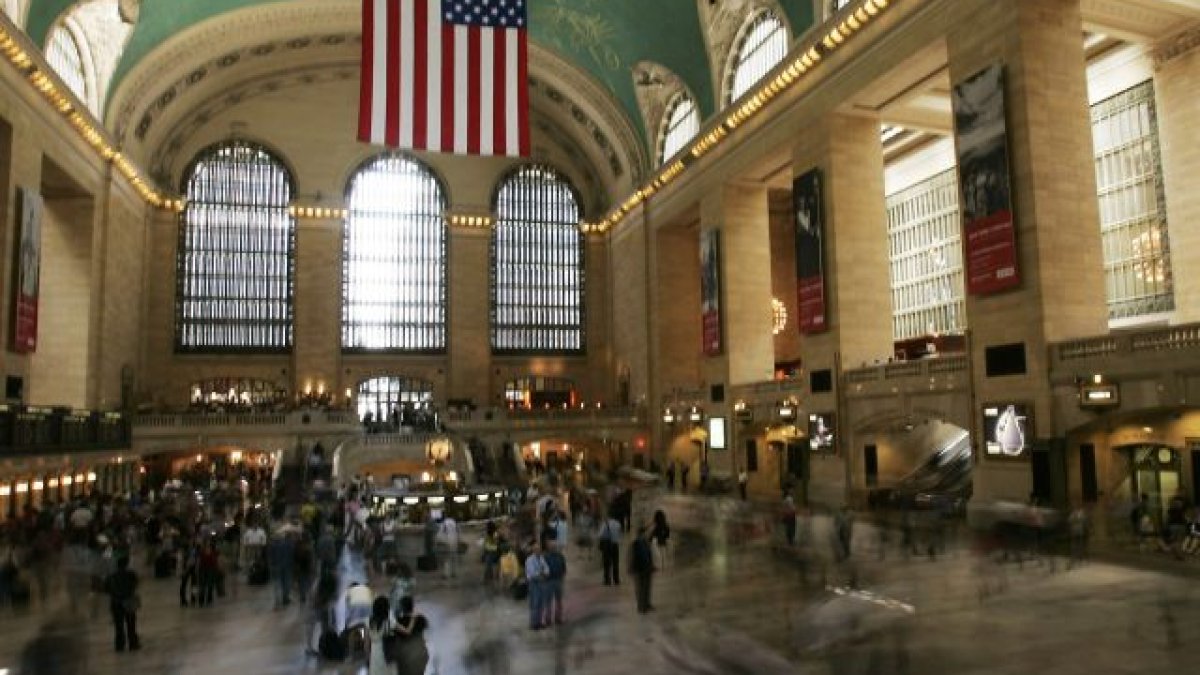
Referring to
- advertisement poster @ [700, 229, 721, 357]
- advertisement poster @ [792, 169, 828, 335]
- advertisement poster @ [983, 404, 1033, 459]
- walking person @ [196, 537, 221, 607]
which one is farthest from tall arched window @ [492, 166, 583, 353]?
walking person @ [196, 537, 221, 607]

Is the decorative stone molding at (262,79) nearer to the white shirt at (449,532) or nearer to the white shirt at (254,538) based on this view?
the white shirt at (254,538)

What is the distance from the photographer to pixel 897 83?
21453 millimetres

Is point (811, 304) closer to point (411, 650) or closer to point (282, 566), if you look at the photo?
point (282, 566)

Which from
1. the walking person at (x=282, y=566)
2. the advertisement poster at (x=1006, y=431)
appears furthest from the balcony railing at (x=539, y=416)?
the walking person at (x=282, y=566)

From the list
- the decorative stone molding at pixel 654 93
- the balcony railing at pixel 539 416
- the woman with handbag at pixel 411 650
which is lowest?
the woman with handbag at pixel 411 650

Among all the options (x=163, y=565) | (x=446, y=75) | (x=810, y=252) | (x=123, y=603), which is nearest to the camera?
(x=123, y=603)

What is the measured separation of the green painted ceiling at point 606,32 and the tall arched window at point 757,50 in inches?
50.8

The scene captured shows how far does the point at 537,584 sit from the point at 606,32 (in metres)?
26.6

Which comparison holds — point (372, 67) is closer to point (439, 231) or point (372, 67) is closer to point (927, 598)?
point (927, 598)

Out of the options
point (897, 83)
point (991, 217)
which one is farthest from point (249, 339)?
point (991, 217)

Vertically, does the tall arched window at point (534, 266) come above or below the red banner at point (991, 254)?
above

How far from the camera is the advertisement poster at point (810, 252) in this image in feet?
76.2

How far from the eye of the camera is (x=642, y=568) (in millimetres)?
10242

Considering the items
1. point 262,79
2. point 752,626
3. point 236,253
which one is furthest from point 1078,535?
point 236,253
